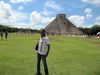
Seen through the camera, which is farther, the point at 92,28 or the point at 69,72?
the point at 92,28

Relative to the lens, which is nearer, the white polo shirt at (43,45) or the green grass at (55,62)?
the white polo shirt at (43,45)

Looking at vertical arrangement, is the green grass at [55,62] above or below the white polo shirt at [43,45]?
below

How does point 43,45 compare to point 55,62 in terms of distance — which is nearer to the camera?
point 43,45

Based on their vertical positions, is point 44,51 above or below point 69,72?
above

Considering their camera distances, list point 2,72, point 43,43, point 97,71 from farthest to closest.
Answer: point 97,71 < point 2,72 < point 43,43

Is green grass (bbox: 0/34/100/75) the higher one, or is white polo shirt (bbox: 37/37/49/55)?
white polo shirt (bbox: 37/37/49/55)

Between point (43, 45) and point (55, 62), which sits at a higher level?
point (43, 45)

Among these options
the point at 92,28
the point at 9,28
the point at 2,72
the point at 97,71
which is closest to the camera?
the point at 2,72

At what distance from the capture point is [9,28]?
545 feet

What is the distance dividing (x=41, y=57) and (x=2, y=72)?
239cm

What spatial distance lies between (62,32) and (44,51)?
609 feet

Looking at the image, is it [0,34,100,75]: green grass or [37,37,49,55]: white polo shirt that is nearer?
[37,37,49,55]: white polo shirt

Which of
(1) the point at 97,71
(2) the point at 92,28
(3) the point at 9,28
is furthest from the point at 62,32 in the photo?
(1) the point at 97,71

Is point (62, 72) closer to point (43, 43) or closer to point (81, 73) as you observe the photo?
point (81, 73)
